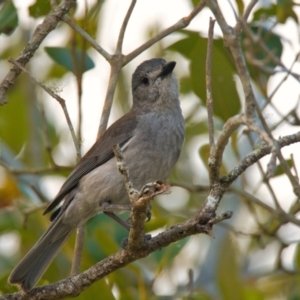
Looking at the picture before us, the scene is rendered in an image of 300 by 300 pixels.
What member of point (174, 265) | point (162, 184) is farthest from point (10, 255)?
point (162, 184)

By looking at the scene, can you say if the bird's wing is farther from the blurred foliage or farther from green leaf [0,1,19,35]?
green leaf [0,1,19,35]

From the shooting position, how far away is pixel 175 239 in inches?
158

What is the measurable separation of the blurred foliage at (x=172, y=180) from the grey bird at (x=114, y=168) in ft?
0.55

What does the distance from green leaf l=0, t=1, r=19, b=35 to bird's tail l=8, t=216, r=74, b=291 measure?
1.39m

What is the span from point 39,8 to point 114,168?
127 centimetres

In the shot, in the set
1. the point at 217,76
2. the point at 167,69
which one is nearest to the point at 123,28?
the point at 217,76

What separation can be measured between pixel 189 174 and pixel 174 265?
1.16m

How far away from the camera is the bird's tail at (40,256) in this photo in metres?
4.68

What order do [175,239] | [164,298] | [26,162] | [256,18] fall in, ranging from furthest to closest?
[26,162]
[256,18]
[164,298]
[175,239]

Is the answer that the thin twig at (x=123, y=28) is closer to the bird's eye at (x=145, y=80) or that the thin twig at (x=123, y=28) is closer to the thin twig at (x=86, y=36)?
the thin twig at (x=86, y=36)

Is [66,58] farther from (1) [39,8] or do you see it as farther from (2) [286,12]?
(2) [286,12]

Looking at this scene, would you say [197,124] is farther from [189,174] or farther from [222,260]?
[222,260]

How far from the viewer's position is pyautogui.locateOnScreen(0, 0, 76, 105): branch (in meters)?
4.15

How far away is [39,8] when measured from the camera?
5289mm
